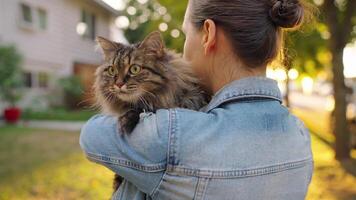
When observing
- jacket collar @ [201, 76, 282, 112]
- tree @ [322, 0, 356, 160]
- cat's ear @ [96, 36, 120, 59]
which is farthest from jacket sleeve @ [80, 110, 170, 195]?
tree @ [322, 0, 356, 160]

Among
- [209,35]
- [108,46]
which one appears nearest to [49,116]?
[108,46]

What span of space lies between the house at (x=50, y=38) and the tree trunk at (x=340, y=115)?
7235 millimetres

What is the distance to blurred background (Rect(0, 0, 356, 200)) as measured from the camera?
5.79 metres

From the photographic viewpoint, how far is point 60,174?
631 cm

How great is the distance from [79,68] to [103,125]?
16834 millimetres

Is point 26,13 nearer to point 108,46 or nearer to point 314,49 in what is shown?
point 314,49

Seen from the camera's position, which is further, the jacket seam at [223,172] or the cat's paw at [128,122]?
the cat's paw at [128,122]

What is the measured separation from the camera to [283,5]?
1430 millimetres

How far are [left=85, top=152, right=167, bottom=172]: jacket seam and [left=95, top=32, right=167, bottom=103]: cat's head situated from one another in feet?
1.42

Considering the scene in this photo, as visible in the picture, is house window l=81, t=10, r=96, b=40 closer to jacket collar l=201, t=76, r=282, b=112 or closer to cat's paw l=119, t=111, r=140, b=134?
cat's paw l=119, t=111, r=140, b=134

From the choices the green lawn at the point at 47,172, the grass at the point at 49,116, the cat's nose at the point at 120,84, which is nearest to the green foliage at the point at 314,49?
the green lawn at the point at 47,172

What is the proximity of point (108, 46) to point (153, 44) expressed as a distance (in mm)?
277

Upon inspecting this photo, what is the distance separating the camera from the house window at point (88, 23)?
60.2 feet

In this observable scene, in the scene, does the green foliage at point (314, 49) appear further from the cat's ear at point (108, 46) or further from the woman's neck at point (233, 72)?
the woman's neck at point (233, 72)
